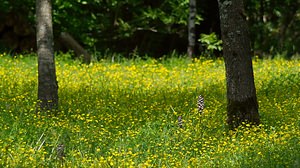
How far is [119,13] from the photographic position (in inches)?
873

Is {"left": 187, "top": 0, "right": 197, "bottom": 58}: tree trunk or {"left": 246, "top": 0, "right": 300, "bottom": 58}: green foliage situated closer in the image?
{"left": 187, "top": 0, "right": 197, "bottom": 58}: tree trunk

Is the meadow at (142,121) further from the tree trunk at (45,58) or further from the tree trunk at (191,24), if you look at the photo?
the tree trunk at (191,24)

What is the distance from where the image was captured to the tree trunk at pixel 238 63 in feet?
29.1

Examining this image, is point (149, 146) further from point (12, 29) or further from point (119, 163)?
point (12, 29)

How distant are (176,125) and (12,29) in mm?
10890

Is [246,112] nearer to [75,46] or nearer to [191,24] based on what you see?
[191,24]

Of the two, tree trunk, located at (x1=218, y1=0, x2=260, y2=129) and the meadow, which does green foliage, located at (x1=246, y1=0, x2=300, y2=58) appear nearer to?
the meadow

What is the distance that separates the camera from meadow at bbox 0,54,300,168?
279 inches

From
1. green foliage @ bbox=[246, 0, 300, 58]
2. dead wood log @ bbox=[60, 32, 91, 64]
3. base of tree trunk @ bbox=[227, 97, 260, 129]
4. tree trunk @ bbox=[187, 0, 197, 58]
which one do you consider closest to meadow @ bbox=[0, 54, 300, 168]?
base of tree trunk @ bbox=[227, 97, 260, 129]

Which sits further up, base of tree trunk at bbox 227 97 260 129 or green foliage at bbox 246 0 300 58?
green foliage at bbox 246 0 300 58

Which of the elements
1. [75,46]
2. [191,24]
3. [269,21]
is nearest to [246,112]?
[191,24]

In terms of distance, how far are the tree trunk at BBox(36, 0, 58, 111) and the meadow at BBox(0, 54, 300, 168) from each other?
0.27 metres

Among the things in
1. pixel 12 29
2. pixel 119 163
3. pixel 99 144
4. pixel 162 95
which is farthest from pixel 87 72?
pixel 119 163

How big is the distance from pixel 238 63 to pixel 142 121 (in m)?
1.89
